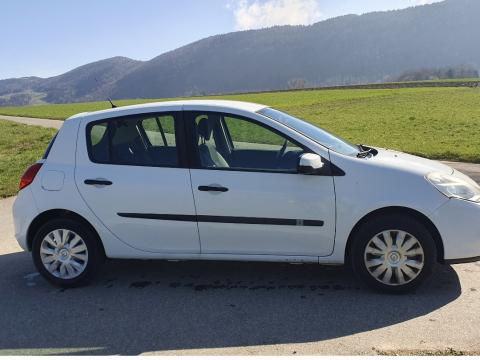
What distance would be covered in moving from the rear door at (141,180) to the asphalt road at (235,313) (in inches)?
20.5

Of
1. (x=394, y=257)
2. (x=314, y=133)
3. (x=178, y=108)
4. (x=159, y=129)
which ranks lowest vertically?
(x=394, y=257)

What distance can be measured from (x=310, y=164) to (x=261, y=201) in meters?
0.51

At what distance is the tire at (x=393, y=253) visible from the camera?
159 inches

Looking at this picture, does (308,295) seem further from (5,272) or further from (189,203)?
(5,272)

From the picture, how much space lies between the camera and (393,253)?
4105 millimetres

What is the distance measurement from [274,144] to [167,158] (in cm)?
95

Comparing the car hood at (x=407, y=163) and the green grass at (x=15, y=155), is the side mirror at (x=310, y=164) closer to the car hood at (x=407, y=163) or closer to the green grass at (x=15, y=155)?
the car hood at (x=407, y=163)

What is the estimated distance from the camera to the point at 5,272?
16.9 ft

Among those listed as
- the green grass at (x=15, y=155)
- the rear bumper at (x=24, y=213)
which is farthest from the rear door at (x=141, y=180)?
the green grass at (x=15, y=155)

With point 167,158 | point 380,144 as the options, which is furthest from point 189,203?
point 380,144

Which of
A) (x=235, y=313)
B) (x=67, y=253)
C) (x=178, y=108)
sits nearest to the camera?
(x=235, y=313)

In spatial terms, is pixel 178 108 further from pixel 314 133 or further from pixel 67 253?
pixel 67 253

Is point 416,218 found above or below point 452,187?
below

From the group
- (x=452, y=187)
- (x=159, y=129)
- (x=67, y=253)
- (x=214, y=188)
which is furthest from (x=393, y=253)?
(x=67, y=253)
